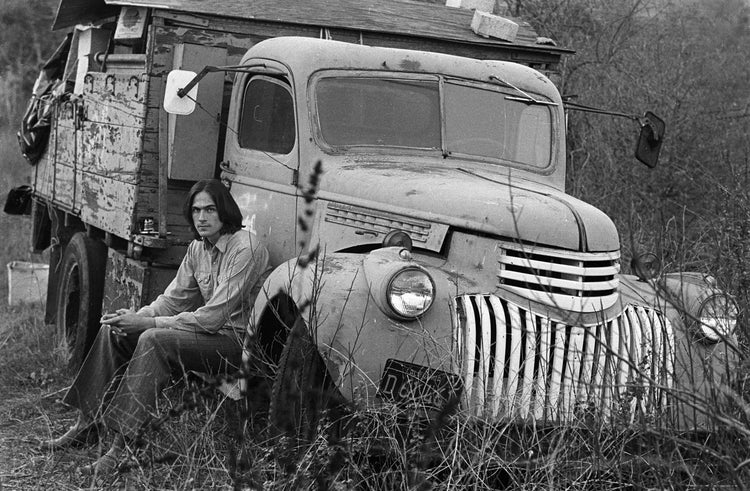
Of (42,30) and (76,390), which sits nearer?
(76,390)

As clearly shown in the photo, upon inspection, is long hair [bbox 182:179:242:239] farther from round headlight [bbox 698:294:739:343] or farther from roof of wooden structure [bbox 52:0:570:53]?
round headlight [bbox 698:294:739:343]

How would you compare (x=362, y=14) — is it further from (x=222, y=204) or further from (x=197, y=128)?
(x=222, y=204)

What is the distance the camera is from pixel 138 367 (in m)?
5.16

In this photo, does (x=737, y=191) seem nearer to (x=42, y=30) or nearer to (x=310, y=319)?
(x=310, y=319)

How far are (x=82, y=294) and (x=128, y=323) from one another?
7.32 feet

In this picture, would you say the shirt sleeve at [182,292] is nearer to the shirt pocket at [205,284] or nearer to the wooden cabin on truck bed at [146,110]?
the shirt pocket at [205,284]

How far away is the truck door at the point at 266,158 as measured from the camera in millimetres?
5758

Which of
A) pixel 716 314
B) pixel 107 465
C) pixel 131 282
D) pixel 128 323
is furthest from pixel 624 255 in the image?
pixel 107 465

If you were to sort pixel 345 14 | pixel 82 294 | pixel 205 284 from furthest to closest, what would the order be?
pixel 82 294
pixel 345 14
pixel 205 284

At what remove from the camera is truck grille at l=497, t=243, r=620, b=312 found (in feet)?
15.2

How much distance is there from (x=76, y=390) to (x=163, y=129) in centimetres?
163

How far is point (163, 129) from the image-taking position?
6402mm

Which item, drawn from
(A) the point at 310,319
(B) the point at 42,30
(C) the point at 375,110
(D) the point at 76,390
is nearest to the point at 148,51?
(C) the point at 375,110

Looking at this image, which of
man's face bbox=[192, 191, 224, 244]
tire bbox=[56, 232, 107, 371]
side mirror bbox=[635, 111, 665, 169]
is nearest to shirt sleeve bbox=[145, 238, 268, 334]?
man's face bbox=[192, 191, 224, 244]
